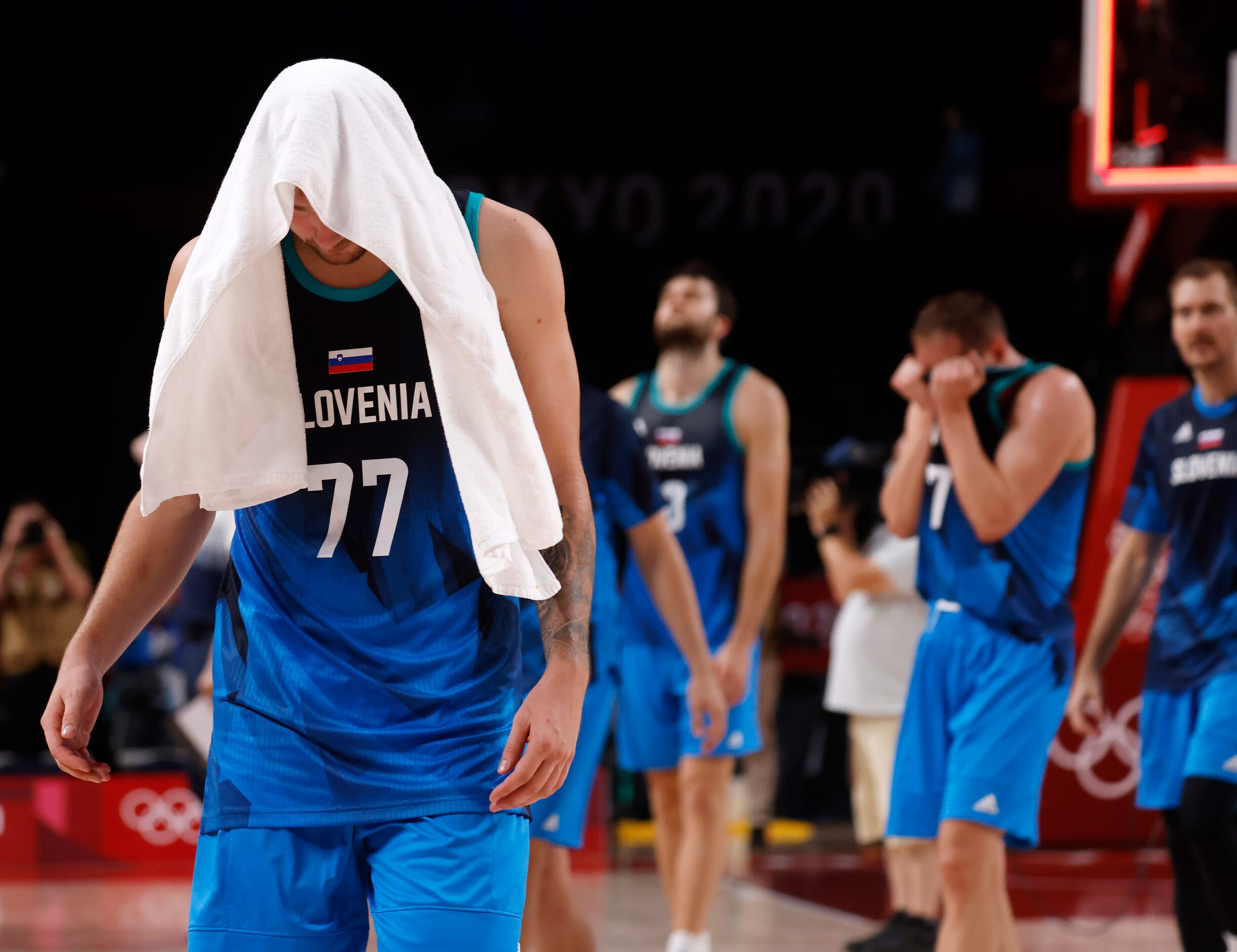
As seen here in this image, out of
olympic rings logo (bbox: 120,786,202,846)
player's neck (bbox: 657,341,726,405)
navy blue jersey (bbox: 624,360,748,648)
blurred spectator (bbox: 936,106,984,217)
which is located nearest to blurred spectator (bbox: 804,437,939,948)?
navy blue jersey (bbox: 624,360,748,648)

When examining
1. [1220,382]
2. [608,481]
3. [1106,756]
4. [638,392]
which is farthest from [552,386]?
[1106,756]

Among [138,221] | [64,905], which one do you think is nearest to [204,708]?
[64,905]

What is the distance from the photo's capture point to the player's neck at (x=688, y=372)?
5730 millimetres

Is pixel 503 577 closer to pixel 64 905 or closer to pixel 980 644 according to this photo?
pixel 980 644

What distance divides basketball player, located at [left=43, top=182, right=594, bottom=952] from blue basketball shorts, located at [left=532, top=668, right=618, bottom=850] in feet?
6.61

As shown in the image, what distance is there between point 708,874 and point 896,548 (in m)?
2.45

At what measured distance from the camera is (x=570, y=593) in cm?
207

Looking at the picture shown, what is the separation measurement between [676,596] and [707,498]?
1.19 m

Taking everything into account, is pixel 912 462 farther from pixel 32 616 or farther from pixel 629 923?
pixel 32 616

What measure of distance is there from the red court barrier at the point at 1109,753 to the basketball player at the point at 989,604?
14.9 ft

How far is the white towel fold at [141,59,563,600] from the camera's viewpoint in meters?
1.96

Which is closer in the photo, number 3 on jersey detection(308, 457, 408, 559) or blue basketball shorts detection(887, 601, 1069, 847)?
number 3 on jersey detection(308, 457, 408, 559)

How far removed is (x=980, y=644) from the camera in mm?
4203

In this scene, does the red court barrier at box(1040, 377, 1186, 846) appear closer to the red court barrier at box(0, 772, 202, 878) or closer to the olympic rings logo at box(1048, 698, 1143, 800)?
the olympic rings logo at box(1048, 698, 1143, 800)
